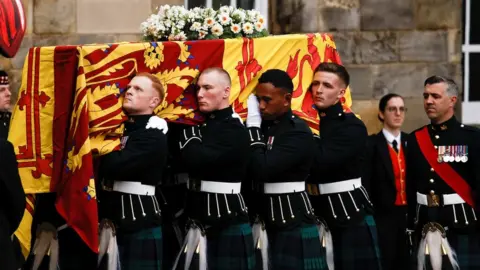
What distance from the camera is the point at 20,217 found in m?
9.86

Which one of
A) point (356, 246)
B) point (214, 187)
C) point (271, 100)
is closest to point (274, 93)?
point (271, 100)

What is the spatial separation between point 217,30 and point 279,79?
596mm

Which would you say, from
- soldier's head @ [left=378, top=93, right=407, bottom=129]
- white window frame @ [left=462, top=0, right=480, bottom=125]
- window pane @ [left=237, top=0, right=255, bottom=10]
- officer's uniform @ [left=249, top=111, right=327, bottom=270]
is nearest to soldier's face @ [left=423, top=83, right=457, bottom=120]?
officer's uniform @ [left=249, top=111, right=327, bottom=270]

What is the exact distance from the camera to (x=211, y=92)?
10789mm

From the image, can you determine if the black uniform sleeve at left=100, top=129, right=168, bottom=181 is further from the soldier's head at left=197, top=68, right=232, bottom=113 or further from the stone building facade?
the stone building facade

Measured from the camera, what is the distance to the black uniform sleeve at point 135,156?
34.5 feet

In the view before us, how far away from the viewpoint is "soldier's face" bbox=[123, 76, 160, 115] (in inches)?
420

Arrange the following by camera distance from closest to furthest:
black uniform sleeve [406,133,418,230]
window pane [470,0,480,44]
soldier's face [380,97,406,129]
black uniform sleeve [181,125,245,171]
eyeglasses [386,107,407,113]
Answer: black uniform sleeve [181,125,245,171] → black uniform sleeve [406,133,418,230] → soldier's face [380,97,406,129] → eyeglasses [386,107,407,113] → window pane [470,0,480,44]

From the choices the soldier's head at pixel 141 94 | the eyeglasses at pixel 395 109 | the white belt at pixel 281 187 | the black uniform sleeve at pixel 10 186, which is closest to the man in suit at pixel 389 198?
the eyeglasses at pixel 395 109

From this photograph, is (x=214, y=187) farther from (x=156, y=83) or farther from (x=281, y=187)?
(x=156, y=83)

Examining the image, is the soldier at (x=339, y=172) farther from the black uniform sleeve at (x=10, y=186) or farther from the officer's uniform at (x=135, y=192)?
the black uniform sleeve at (x=10, y=186)

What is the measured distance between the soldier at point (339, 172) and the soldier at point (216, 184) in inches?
27.2

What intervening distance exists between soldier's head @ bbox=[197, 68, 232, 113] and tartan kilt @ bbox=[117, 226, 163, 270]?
3.00ft

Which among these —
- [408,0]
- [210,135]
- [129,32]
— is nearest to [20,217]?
[210,135]
